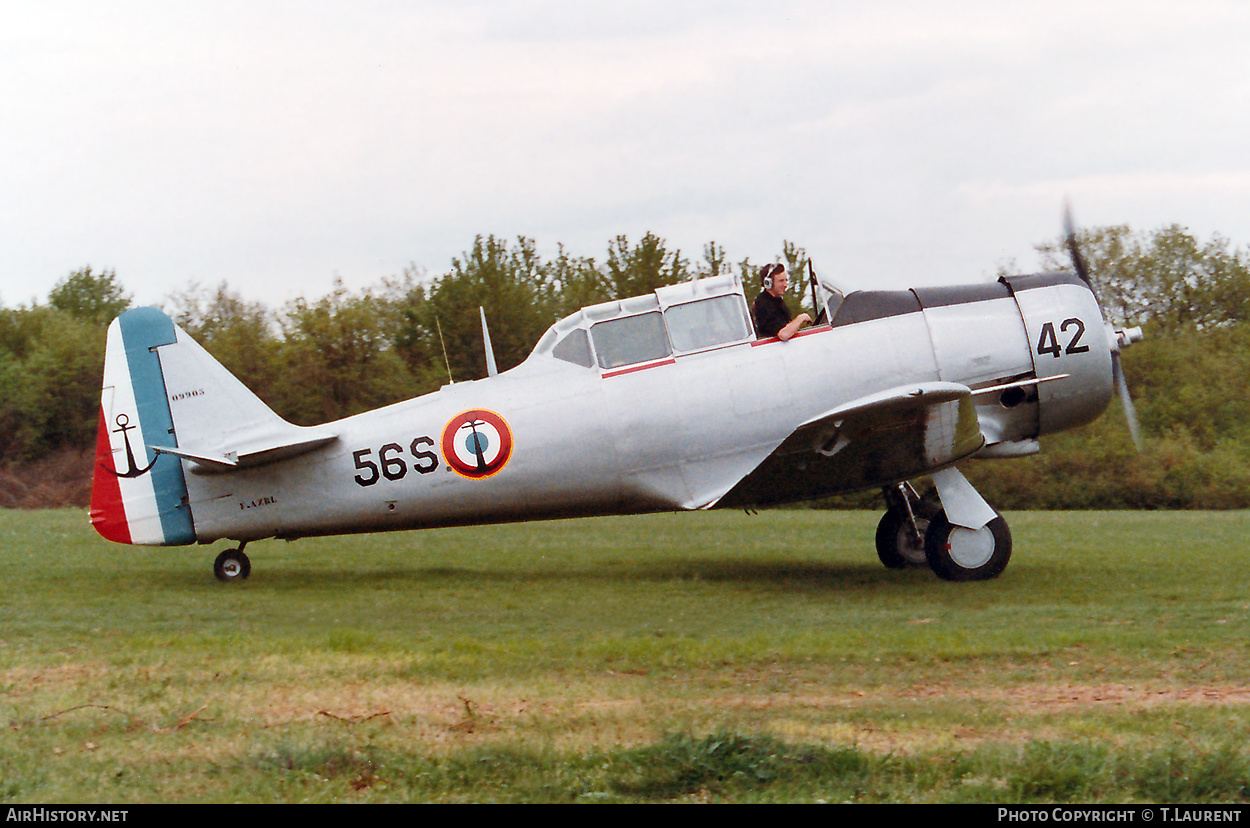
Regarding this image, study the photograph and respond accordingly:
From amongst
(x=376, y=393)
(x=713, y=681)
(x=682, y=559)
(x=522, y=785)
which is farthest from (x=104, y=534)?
(x=376, y=393)

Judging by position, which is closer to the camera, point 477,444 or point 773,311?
point 477,444

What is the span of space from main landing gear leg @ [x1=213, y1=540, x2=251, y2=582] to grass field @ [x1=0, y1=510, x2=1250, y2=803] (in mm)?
153

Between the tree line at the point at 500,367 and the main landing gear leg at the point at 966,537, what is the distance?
17465mm

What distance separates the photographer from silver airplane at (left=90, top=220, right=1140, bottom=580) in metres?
10.8

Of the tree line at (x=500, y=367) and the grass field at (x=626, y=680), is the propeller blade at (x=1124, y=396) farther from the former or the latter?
the tree line at (x=500, y=367)

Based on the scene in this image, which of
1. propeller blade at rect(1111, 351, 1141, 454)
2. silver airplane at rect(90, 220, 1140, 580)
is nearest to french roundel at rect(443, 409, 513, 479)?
silver airplane at rect(90, 220, 1140, 580)

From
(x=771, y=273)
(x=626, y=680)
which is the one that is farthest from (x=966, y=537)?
(x=626, y=680)

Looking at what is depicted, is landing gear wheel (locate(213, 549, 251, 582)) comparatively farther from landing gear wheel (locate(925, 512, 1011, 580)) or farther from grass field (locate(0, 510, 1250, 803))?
landing gear wheel (locate(925, 512, 1011, 580))

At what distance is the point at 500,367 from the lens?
110ft

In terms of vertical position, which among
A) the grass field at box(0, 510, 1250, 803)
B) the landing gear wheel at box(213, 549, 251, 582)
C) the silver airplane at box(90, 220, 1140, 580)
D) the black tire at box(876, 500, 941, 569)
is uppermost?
the silver airplane at box(90, 220, 1140, 580)

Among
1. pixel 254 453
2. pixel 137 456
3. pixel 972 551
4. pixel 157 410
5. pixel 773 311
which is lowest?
pixel 972 551

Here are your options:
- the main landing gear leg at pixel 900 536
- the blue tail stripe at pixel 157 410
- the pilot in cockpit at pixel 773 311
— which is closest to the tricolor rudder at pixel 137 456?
the blue tail stripe at pixel 157 410

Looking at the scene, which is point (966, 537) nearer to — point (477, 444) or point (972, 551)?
point (972, 551)

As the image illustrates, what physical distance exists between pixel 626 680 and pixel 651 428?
4.23 m
